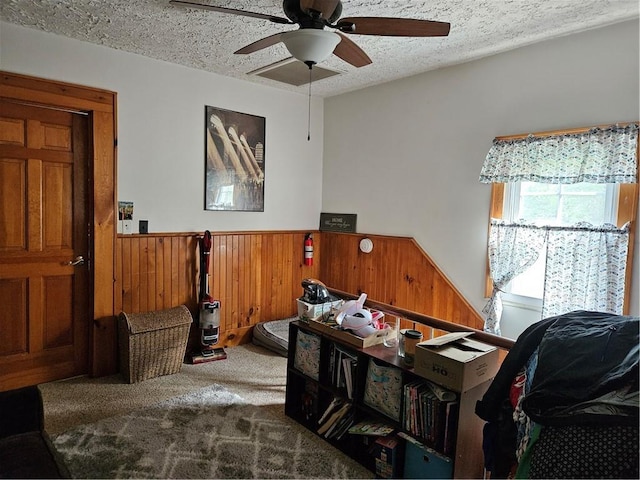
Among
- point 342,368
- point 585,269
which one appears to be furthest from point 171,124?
point 585,269

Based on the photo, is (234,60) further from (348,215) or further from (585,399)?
(585,399)

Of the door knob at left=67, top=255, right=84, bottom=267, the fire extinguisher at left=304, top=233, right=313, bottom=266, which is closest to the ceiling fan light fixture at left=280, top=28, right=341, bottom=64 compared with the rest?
the door knob at left=67, top=255, right=84, bottom=267

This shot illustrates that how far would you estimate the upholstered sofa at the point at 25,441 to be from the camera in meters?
1.61

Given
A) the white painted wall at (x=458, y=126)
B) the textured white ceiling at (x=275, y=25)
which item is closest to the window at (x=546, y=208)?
the white painted wall at (x=458, y=126)

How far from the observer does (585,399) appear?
1515 mm

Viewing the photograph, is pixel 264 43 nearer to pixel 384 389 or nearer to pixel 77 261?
pixel 384 389

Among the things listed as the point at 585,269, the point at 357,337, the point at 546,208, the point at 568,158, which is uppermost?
the point at 568,158

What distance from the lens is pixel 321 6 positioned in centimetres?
196

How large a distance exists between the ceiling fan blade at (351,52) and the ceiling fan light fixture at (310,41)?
257 mm

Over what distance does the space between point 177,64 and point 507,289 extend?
3.41 metres

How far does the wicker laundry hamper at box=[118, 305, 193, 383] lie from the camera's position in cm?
334

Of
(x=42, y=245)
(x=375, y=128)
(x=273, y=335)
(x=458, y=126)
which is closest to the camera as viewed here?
(x=42, y=245)

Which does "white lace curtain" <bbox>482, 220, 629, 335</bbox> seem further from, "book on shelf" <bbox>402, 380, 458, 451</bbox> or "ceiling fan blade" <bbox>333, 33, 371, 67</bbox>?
"ceiling fan blade" <bbox>333, 33, 371, 67</bbox>

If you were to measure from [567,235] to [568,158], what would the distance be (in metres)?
0.53
